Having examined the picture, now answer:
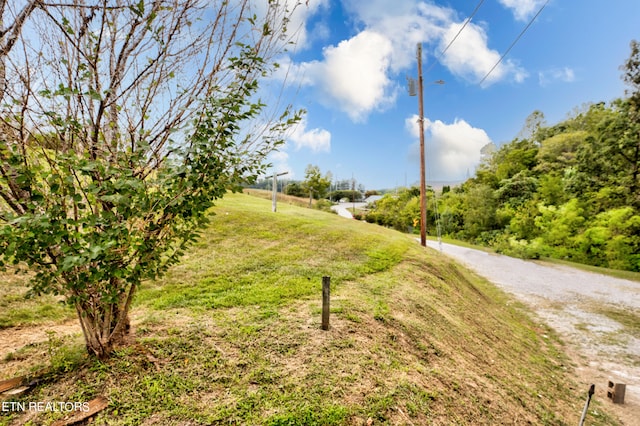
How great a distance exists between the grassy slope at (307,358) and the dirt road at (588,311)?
1.76 ft

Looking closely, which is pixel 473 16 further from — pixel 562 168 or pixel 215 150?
pixel 562 168

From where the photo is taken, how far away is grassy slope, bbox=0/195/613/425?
7.27 ft

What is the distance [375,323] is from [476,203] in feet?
94.0

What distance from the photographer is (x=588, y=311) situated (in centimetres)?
793

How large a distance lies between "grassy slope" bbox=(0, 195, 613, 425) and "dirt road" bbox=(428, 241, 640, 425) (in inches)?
21.1

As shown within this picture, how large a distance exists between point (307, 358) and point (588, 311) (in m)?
8.93

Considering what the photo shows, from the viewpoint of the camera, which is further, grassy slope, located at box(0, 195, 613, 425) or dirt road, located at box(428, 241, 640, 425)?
dirt road, located at box(428, 241, 640, 425)

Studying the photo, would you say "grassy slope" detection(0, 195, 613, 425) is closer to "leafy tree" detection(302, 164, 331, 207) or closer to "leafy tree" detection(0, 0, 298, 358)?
"leafy tree" detection(0, 0, 298, 358)

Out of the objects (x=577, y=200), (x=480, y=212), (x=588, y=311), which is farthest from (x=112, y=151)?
(x=480, y=212)

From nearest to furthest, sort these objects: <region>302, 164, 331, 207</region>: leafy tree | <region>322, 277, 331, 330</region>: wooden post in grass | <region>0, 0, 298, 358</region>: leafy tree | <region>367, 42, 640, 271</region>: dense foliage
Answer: <region>0, 0, 298, 358</region>: leafy tree, <region>322, 277, 331, 330</region>: wooden post in grass, <region>367, 42, 640, 271</region>: dense foliage, <region>302, 164, 331, 207</region>: leafy tree

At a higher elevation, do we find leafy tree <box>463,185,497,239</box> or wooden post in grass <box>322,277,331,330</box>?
leafy tree <box>463,185,497,239</box>

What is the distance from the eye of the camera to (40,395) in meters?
2.06

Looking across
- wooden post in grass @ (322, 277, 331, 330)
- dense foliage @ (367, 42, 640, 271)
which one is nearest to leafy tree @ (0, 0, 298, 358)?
wooden post in grass @ (322, 277, 331, 330)

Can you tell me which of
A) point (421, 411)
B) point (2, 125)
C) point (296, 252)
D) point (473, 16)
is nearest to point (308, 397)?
point (421, 411)
